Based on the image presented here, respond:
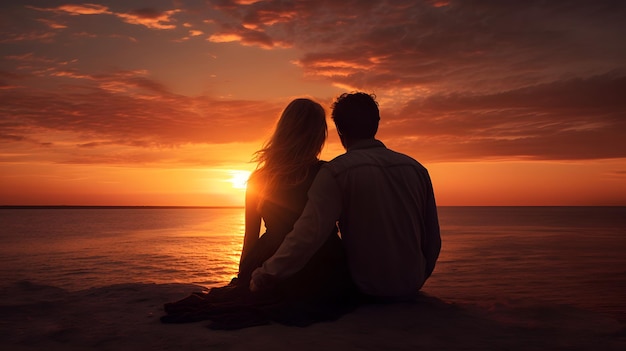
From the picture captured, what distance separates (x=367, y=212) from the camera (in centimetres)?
407

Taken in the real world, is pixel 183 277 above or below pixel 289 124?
below

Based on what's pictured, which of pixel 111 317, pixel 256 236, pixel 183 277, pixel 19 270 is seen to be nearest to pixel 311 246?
pixel 256 236

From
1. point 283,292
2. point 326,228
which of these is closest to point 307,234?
point 326,228

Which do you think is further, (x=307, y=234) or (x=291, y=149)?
(x=291, y=149)

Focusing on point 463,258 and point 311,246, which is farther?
point 463,258

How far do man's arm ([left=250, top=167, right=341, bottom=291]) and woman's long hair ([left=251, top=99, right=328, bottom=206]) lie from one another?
0.43 metres

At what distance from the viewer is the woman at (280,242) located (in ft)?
13.5

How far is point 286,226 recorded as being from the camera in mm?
4344

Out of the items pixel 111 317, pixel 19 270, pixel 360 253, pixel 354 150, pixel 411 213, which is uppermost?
pixel 354 150

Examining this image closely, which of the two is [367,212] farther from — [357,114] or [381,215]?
[357,114]

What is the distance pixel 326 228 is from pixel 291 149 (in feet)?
2.97

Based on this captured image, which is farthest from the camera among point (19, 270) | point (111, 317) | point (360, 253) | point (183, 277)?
point (19, 270)

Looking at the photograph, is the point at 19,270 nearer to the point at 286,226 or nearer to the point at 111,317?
the point at 111,317

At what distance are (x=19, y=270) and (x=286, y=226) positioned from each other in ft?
37.6
